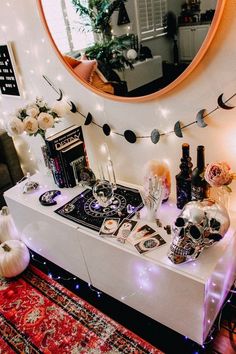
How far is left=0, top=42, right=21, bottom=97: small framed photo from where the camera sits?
80.0 inches

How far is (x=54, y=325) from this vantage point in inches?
63.7

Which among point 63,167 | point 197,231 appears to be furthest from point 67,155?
point 197,231

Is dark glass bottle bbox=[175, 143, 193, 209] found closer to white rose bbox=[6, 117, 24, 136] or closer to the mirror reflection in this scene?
the mirror reflection

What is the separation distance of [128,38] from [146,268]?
3.48 feet

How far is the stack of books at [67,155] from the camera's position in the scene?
174cm

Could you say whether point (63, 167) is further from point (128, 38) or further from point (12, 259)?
point (128, 38)

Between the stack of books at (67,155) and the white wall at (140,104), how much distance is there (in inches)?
5.6

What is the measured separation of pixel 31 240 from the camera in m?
1.99

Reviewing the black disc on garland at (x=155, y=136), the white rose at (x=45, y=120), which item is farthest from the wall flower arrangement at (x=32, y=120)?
the black disc on garland at (x=155, y=136)

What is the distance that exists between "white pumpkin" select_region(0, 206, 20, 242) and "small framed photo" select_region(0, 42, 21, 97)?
85cm

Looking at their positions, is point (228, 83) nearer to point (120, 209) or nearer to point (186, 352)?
point (120, 209)

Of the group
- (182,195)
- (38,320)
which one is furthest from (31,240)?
(182,195)

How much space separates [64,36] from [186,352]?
1.72m

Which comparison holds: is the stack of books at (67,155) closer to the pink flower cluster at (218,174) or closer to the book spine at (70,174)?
the book spine at (70,174)
